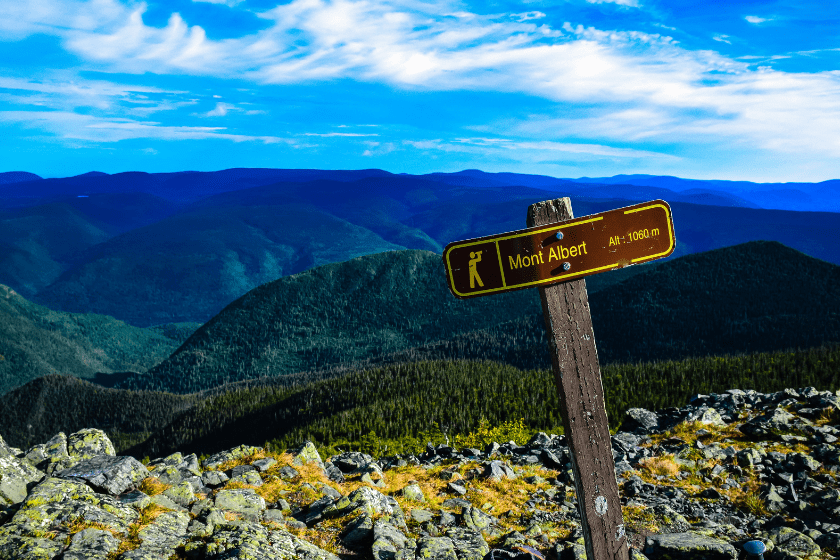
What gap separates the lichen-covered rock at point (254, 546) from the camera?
9406mm

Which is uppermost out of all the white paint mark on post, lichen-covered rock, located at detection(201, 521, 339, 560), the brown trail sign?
the brown trail sign

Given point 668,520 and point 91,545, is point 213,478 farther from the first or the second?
point 668,520

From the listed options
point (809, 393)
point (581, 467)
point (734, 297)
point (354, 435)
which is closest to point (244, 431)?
point (354, 435)

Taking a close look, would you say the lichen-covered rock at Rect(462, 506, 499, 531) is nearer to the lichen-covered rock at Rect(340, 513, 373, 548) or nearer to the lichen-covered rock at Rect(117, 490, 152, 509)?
the lichen-covered rock at Rect(340, 513, 373, 548)

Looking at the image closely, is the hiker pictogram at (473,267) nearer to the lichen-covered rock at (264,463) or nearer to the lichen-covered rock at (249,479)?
the lichen-covered rock at (249,479)

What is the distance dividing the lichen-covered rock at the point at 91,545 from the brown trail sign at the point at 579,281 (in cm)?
743

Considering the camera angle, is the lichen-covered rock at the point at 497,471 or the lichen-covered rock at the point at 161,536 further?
the lichen-covered rock at the point at 497,471

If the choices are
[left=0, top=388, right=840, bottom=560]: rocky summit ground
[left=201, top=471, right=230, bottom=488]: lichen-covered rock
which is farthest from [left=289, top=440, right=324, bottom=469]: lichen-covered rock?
[left=201, top=471, right=230, bottom=488]: lichen-covered rock

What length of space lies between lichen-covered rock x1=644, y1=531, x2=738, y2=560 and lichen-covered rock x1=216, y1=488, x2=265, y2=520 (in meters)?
8.36

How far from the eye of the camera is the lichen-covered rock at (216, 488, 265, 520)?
1230 cm

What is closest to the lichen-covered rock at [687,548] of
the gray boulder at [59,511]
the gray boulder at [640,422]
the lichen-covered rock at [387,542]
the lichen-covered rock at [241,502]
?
the lichen-covered rock at [387,542]

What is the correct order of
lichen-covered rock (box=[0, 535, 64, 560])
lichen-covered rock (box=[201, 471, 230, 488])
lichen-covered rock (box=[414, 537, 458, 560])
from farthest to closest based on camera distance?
lichen-covered rock (box=[201, 471, 230, 488]) < lichen-covered rock (box=[414, 537, 458, 560]) < lichen-covered rock (box=[0, 535, 64, 560])

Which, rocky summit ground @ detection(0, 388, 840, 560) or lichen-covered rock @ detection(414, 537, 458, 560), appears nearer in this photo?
rocky summit ground @ detection(0, 388, 840, 560)

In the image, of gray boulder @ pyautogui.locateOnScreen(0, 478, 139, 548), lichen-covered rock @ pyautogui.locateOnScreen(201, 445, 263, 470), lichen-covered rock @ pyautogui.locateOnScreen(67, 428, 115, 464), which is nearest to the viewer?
gray boulder @ pyautogui.locateOnScreen(0, 478, 139, 548)
